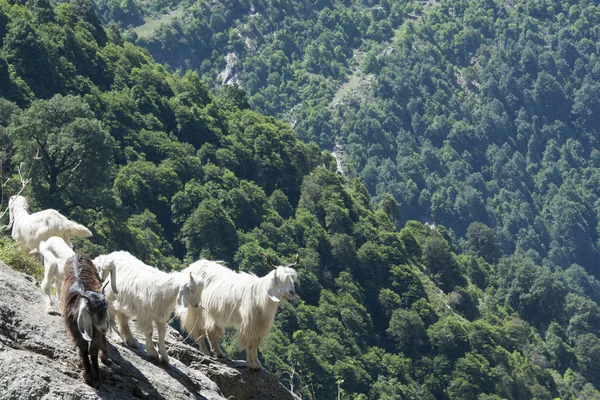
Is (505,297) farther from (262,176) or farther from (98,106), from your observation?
(98,106)

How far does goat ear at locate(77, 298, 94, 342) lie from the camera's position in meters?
13.2

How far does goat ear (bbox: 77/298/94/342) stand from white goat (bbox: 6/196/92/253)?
12.7ft

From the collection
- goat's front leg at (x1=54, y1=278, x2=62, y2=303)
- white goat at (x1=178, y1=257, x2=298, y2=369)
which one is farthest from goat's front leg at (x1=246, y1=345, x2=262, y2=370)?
goat's front leg at (x1=54, y1=278, x2=62, y2=303)

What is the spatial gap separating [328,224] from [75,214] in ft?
147

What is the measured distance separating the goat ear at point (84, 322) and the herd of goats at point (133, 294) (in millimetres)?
11

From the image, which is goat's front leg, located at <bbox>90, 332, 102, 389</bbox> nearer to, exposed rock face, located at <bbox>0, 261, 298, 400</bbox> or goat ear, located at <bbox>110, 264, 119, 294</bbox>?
exposed rock face, located at <bbox>0, 261, 298, 400</bbox>

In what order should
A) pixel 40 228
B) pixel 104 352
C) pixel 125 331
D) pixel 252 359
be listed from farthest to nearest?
1. pixel 252 359
2. pixel 40 228
3. pixel 125 331
4. pixel 104 352

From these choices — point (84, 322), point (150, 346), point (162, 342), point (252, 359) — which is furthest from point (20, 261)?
point (84, 322)

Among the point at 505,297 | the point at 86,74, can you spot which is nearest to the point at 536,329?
the point at 505,297

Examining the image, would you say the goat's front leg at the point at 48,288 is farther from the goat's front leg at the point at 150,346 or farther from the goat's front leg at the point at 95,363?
the goat's front leg at the point at 95,363

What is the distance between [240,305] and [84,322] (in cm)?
463

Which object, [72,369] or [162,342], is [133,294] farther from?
[72,369]

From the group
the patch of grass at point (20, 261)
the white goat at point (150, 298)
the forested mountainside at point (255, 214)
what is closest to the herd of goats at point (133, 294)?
the white goat at point (150, 298)

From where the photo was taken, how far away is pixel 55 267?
50.3 feet
